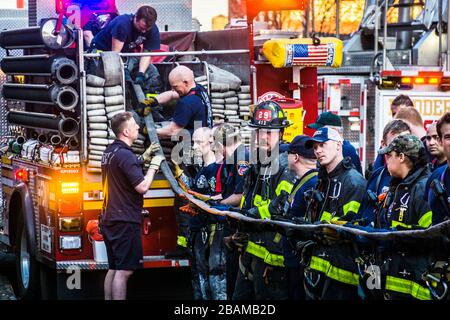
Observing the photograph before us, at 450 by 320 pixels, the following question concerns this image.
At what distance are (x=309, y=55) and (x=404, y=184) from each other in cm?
373

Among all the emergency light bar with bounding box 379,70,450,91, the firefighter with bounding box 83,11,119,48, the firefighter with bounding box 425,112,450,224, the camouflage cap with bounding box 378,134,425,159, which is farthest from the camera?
the emergency light bar with bounding box 379,70,450,91

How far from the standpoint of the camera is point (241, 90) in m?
9.56

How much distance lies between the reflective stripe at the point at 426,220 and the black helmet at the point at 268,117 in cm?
192

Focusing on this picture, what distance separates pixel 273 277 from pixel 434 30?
886cm

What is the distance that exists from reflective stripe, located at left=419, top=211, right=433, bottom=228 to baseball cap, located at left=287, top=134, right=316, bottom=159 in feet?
4.43

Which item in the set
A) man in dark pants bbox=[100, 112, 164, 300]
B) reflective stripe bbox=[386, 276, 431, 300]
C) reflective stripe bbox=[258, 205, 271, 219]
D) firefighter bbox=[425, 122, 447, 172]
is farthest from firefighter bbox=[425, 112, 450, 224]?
man in dark pants bbox=[100, 112, 164, 300]

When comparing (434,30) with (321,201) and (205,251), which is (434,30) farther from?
(321,201)

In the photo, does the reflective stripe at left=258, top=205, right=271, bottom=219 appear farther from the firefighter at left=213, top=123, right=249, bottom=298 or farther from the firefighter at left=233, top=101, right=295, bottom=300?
the firefighter at left=213, top=123, right=249, bottom=298

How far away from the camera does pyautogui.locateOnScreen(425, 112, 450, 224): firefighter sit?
5.62 m

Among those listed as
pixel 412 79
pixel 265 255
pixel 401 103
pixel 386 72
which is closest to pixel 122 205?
pixel 265 255

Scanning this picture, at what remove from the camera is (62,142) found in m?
8.66

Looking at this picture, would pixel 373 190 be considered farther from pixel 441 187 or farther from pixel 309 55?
pixel 309 55
